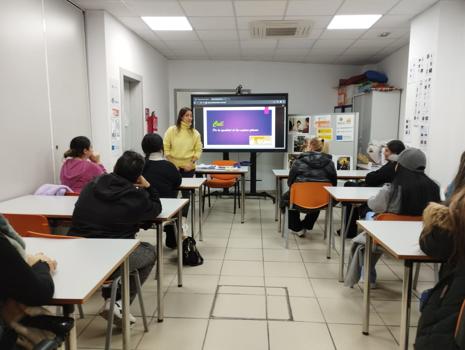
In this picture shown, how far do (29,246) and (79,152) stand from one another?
5.40 ft

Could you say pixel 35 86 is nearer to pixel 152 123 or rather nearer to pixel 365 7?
pixel 152 123

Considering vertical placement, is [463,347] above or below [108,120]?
below

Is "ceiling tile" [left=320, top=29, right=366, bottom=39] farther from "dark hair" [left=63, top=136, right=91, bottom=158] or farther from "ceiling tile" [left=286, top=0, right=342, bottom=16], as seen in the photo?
"dark hair" [left=63, top=136, right=91, bottom=158]

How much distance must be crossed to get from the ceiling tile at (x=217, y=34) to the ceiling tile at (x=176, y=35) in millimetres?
118

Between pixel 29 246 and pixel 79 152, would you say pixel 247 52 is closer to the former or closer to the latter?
pixel 79 152

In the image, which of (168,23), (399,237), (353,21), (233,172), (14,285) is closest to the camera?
(14,285)

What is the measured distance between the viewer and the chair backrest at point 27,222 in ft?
7.43

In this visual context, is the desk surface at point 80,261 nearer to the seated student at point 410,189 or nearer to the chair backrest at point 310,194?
the seated student at point 410,189

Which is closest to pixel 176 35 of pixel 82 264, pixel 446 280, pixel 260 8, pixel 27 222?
pixel 260 8

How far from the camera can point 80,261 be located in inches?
63.4

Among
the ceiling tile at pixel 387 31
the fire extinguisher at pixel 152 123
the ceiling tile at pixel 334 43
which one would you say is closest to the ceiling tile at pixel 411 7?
the ceiling tile at pixel 387 31

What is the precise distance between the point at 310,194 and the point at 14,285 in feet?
10.2

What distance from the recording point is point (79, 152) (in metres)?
3.30

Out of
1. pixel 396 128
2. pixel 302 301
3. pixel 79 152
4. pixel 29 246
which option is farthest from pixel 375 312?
pixel 396 128
